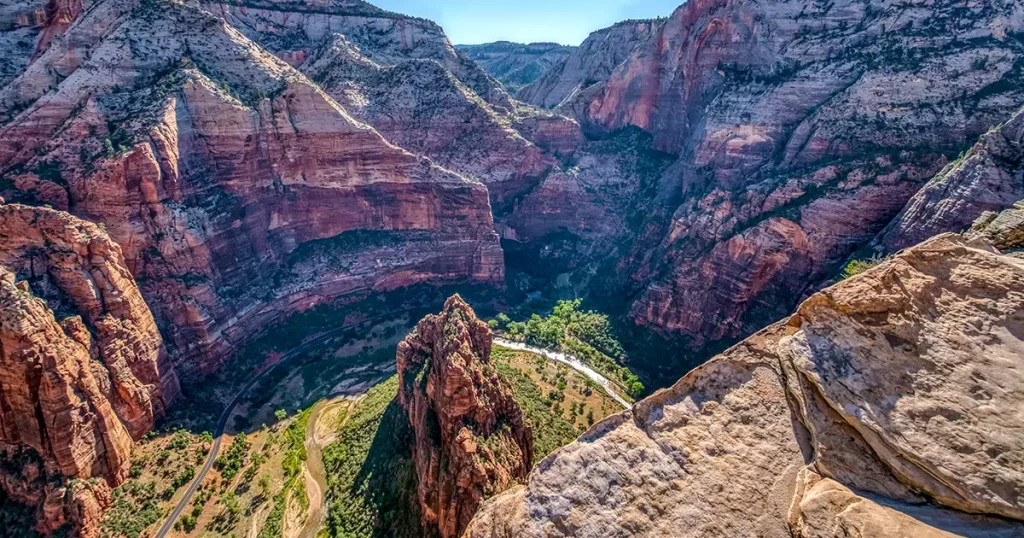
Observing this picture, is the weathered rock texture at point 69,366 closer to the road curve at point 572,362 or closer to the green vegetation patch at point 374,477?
the green vegetation patch at point 374,477

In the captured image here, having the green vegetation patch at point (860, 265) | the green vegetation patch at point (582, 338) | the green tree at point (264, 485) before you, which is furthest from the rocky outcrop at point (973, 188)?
the green tree at point (264, 485)

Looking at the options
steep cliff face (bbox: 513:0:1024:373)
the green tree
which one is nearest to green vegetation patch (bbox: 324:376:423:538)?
the green tree

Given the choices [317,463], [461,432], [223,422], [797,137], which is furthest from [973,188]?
[223,422]

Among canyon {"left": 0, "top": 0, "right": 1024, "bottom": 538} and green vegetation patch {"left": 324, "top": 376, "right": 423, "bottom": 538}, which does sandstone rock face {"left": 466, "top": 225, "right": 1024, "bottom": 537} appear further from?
green vegetation patch {"left": 324, "top": 376, "right": 423, "bottom": 538}

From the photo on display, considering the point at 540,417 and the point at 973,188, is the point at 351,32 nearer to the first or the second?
the point at 540,417

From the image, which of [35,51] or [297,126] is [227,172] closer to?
[297,126]

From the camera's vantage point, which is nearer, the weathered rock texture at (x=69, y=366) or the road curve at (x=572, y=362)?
the weathered rock texture at (x=69, y=366)
